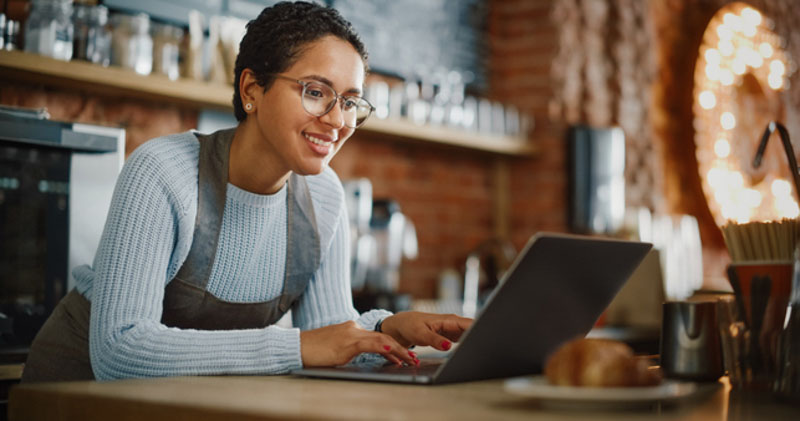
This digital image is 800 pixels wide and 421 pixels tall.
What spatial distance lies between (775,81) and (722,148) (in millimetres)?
767

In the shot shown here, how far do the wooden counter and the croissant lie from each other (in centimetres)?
3

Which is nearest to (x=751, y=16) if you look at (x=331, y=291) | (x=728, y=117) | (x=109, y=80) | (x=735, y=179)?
(x=728, y=117)

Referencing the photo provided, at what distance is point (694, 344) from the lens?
50.2 inches

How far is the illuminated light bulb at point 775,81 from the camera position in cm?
555

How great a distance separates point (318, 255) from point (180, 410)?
2.82ft

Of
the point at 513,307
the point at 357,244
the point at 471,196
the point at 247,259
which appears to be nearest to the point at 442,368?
the point at 513,307

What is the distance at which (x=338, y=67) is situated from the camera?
1636 millimetres

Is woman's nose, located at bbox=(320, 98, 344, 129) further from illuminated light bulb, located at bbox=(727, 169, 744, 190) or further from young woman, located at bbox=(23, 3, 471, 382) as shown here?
illuminated light bulb, located at bbox=(727, 169, 744, 190)

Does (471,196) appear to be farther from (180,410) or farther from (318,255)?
(180,410)

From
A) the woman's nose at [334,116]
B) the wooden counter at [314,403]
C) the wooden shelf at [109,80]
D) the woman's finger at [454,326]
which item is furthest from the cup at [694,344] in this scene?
the wooden shelf at [109,80]

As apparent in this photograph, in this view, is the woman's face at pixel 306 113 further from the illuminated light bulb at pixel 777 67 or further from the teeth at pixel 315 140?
the illuminated light bulb at pixel 777 67

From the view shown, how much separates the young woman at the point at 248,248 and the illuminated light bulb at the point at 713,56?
3.91 m

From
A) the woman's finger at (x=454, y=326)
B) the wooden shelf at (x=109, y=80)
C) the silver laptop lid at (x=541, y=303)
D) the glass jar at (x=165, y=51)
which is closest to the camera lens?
the silver laptop lid at (x=541, y=303)

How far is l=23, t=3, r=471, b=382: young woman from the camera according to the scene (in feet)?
4.40
